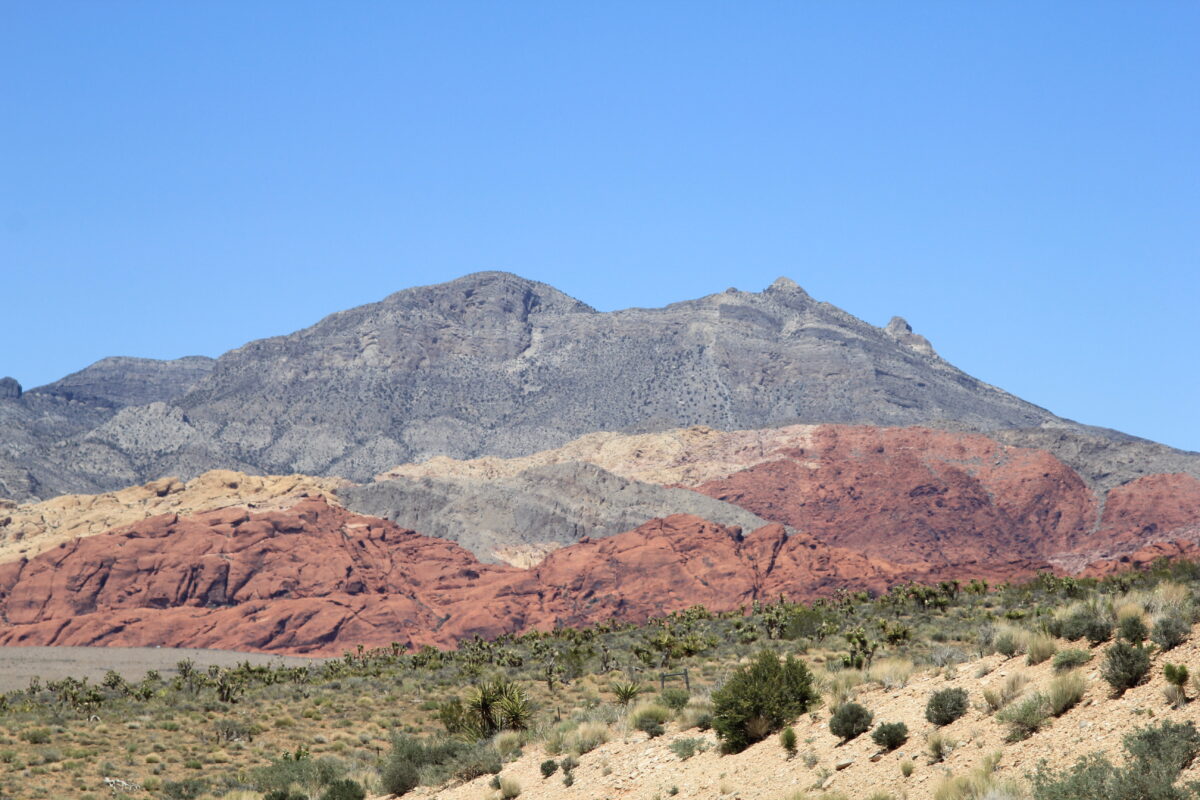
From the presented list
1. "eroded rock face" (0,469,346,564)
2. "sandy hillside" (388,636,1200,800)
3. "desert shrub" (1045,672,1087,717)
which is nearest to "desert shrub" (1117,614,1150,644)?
"sandy hillside" (388,636,1200,800)

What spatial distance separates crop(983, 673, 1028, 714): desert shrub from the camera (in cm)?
1634

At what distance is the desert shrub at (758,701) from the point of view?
19656mm

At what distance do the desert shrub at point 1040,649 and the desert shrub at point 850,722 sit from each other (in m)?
2.39

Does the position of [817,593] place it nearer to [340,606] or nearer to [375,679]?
[340,606]

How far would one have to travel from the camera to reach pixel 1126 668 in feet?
49.3

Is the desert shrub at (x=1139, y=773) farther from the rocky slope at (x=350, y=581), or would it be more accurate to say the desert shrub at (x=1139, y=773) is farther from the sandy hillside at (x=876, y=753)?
the rocky slope at (x=350, y=581)

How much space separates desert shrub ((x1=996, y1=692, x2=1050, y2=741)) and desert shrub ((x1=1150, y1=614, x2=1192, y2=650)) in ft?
5.44

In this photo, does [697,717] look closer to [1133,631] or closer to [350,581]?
[1133,631]

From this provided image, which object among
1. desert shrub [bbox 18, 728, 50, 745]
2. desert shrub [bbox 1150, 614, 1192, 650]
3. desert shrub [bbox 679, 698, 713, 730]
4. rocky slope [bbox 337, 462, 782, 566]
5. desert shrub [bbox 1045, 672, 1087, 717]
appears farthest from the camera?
rocky slope [bbox 337, 462, 782, 566]

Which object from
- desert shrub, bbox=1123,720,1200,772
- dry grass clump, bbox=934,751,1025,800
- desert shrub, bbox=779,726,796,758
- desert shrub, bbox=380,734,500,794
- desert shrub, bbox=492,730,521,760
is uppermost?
desert shrub, bbox=1123,720,1200,772

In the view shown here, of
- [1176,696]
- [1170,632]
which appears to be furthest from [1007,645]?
[1176,696]

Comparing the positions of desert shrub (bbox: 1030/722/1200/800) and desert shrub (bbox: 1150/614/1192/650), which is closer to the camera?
desert shrub (bbox: 1030/722/1200/800)

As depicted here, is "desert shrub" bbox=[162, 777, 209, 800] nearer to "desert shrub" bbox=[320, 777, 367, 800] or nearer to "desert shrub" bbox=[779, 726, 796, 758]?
"desert shrub" bbox=[320, 777, 367, 800]

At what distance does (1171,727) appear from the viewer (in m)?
12.9
